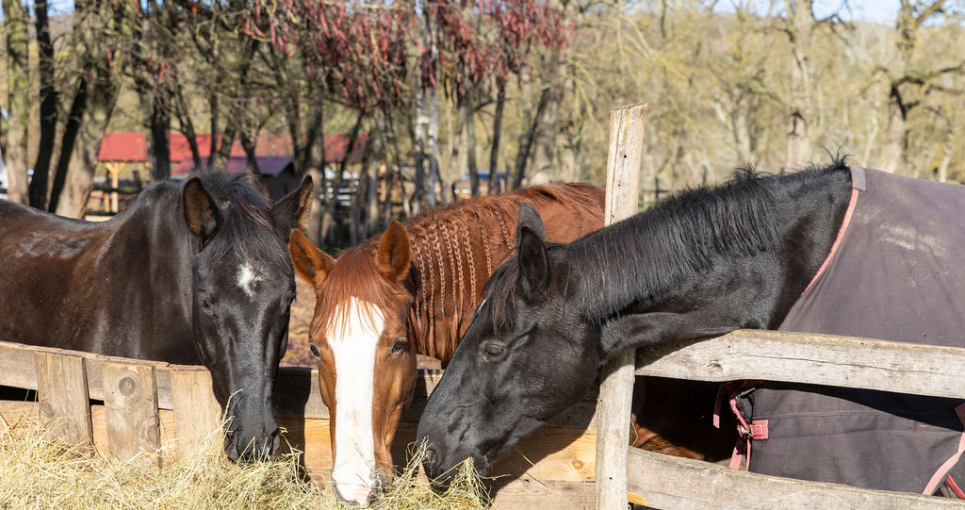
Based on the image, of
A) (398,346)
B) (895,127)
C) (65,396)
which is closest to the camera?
(398,346)

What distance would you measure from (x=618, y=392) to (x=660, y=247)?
574 millimetres

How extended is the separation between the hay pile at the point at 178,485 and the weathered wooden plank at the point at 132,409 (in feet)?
0.23

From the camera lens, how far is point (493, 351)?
8.73 feet

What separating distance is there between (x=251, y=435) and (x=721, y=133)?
42615mm

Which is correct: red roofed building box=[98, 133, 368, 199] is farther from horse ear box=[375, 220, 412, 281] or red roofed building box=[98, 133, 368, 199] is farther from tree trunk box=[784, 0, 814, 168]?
horse ear box=[375, 220, 412, 281]

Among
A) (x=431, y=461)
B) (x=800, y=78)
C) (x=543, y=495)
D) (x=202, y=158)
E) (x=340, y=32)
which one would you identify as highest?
(x=800, y=78)

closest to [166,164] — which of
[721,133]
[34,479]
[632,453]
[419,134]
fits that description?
[419,134]

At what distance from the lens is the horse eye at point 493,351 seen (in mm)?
2654

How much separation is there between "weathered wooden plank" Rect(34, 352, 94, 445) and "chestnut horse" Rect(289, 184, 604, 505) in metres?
1.07

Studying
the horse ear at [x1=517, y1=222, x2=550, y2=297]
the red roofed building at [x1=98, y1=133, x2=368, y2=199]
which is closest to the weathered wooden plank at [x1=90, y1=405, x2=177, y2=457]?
the horse ear at [x1=517, y1=222, x2=550, y2=297]

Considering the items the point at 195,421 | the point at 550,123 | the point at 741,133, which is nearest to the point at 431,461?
the point at 195,421

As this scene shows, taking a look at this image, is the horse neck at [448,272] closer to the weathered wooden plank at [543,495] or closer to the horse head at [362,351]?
Result: the horse head at [362,351]

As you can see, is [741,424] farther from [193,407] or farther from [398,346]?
[193,407]

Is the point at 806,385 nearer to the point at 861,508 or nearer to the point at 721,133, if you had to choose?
the point at 861,508
